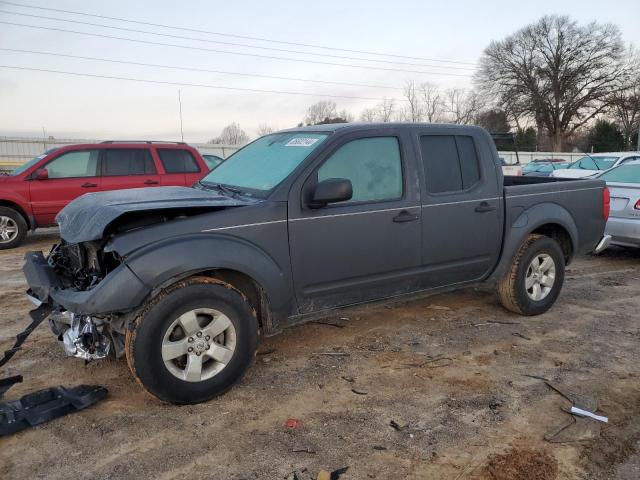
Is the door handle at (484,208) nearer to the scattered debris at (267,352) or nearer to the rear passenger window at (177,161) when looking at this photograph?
the scattered debris at (267,352)

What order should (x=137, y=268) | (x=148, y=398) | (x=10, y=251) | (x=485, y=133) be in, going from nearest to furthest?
(x=137, y=268)
(x=148, y=398)
(x=485, y=133)
(x=10, y=251)

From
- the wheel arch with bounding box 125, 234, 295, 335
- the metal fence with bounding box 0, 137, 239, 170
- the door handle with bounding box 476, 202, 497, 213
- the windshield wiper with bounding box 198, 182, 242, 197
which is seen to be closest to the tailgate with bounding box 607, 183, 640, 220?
the door handle with bounding box 476, 202, 497, 213

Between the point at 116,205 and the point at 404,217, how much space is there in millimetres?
2105

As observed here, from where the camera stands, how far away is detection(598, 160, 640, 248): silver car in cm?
734

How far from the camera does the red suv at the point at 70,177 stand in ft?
29.0

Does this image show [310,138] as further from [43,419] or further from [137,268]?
[43,419]

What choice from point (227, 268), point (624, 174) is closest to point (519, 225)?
point (227, 268)

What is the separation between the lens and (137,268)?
3.07 meters

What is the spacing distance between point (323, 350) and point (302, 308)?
0.67 metres

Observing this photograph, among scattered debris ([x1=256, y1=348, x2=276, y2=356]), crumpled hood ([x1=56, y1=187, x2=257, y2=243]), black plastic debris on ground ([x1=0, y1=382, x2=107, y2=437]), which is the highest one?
crumpled hood ([x1=56, y1=187, x2=257, y2=243])

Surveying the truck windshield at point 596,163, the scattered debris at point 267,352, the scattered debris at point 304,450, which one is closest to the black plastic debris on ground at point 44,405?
the scattered debris at point 267,352

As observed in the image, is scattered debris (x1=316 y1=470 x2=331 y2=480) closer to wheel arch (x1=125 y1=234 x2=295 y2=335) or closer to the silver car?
wheel arch (x1=125 y1=234 x2=295 y2=335)

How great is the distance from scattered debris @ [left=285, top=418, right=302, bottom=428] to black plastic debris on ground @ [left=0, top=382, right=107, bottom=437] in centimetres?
125

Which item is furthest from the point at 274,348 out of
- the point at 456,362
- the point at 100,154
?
the point at 100,154
